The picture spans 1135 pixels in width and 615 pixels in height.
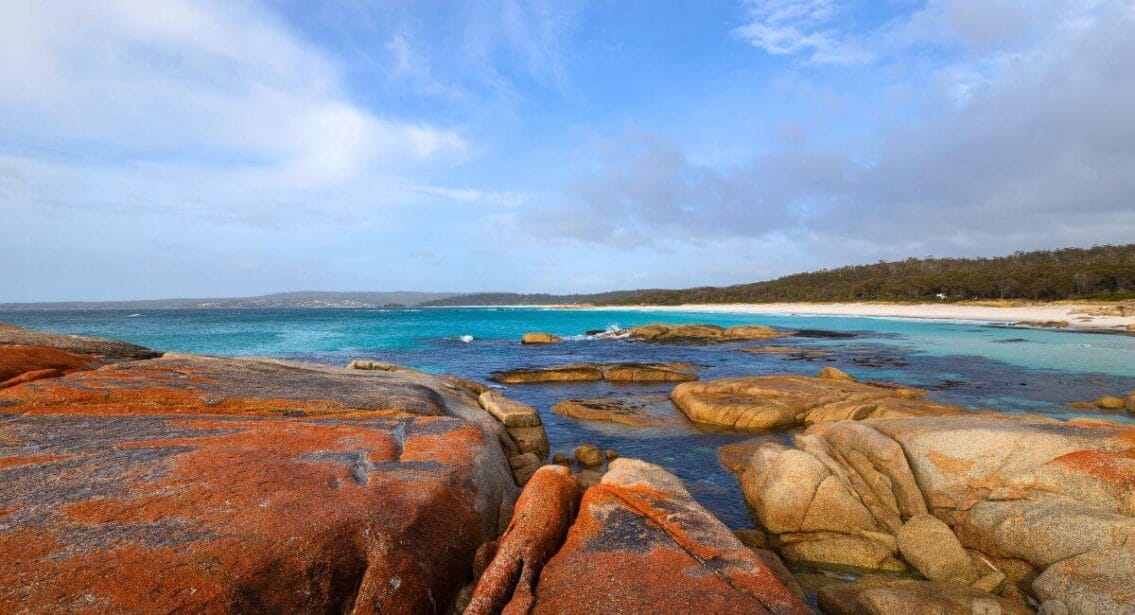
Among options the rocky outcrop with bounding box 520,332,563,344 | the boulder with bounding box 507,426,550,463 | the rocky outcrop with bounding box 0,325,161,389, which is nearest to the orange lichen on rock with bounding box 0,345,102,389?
the rocky outcrop with bounding box 0,325,161,389

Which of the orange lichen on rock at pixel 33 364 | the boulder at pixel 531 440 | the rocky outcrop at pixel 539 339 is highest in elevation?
the orange lichen on rock at pixel 33 364

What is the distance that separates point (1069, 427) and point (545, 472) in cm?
1158

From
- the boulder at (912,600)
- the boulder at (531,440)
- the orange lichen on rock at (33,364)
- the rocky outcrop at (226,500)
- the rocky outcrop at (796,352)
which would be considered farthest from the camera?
the rocky outcrop at (796,352)

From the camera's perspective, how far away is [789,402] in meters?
20.1

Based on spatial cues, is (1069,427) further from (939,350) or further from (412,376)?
(939,350)

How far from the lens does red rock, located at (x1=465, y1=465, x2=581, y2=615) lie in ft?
19.5

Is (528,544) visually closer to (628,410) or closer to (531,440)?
(531,440)

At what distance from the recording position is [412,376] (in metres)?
18.5

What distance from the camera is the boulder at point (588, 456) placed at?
1518 cm

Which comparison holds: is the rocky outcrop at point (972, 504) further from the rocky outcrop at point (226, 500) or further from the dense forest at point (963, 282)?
the dense forest at point (963, 282)

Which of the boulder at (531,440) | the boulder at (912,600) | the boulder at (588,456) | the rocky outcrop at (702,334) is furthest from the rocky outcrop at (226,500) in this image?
the rocky outcrop at (702,334)

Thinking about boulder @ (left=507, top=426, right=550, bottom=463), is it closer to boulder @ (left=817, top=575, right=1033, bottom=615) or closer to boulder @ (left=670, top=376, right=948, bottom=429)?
boulder @ (left=670, top=376, right=948, bottom=429)

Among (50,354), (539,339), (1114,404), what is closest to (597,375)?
(1114,404)

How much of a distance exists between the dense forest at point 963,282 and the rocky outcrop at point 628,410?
338ft
